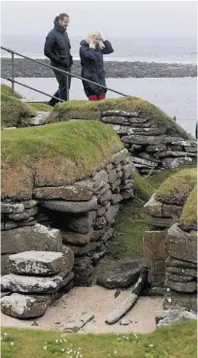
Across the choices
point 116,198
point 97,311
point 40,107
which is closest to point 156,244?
point 97,311

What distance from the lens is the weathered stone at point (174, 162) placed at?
19.5 metres

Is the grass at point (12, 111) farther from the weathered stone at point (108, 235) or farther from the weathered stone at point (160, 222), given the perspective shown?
the weathered stone at point (160, 222)

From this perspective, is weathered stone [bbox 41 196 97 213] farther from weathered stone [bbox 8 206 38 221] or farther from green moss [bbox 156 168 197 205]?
green moss [bbox 156 168 197 205]

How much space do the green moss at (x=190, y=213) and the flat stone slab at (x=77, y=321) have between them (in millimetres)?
1971

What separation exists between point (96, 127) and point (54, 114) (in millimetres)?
2969

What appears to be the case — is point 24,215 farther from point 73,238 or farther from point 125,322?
point 125,322

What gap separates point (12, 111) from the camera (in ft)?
59.5

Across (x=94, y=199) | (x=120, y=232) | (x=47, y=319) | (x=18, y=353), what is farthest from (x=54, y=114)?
(x=18, y=353)

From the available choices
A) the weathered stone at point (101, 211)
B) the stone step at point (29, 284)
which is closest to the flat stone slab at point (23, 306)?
the stone step at point (29, 284)

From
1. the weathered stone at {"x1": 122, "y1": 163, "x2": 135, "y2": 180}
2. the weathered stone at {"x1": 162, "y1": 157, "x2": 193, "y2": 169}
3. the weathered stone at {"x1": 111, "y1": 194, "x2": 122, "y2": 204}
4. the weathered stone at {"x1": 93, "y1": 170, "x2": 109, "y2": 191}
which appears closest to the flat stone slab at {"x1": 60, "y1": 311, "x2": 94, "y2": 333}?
the weathered stone at {"x1": 93, "y1": 170, "x2": 109, "y2": 191}

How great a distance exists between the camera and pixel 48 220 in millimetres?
13375

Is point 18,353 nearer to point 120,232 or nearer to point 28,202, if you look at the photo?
→ point 28,202

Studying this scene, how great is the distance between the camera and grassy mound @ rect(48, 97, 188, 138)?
61.1 ft

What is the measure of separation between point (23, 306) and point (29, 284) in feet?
1.35
